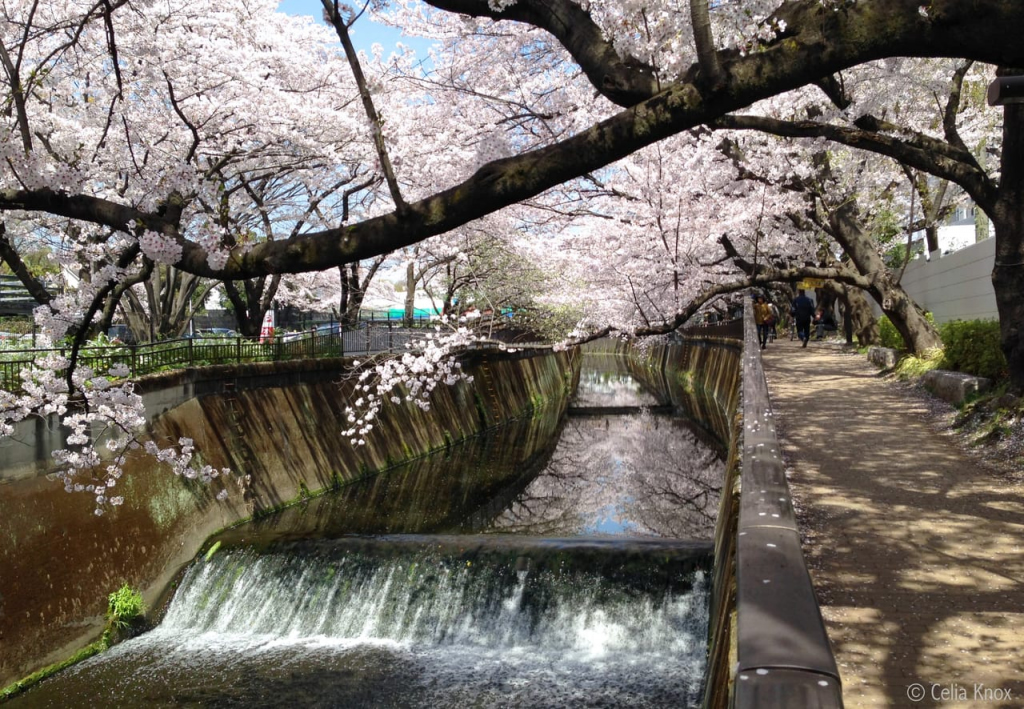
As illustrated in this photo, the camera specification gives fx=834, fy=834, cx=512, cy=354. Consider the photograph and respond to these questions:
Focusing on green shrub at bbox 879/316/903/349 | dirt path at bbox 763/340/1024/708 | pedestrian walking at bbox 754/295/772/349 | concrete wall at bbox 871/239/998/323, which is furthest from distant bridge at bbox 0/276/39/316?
concrete wall at bbox 871/239/998/323

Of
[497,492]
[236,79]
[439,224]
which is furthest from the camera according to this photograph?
[497,492]

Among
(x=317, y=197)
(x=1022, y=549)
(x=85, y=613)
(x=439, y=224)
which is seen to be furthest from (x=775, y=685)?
(x=317, y=197)

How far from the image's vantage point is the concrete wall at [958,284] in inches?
627

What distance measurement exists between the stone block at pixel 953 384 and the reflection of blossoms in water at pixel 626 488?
14.0 feet

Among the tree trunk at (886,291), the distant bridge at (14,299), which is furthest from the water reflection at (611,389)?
the distant bridge at (14,299)

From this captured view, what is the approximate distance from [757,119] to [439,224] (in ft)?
17.7

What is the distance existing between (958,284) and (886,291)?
9.72 ft

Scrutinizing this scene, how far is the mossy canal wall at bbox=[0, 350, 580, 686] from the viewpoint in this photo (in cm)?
1048

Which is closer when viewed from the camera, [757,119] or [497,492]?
[757,119]

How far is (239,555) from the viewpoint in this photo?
41.7 feet

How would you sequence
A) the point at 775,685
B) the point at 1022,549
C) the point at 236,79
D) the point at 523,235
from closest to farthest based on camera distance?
1. the point at 775,685
2. the point at 1022,549
3. the point at 236,79
4. the point at 523,235

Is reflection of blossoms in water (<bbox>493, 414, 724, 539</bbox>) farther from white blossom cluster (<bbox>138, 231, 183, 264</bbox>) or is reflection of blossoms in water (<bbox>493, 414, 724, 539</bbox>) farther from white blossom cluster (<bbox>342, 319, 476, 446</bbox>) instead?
white blossom cluster (<bbox>138, 231, 183, 264</bbox>)

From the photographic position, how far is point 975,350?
40.6 ft

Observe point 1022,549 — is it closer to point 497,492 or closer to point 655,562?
point 655,562
